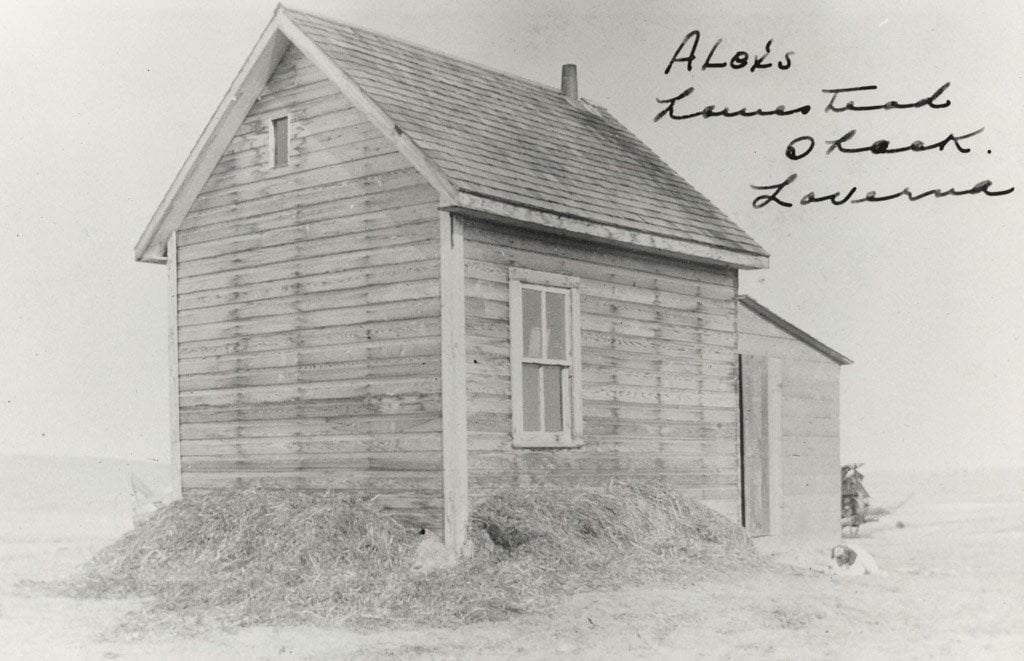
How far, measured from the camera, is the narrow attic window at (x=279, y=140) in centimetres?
1517

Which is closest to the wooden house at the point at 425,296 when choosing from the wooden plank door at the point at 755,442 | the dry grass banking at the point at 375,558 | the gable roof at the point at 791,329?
the wooden plank door at the point at 755,442

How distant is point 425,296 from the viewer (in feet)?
43.6

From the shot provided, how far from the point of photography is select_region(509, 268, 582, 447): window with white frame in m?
13.8

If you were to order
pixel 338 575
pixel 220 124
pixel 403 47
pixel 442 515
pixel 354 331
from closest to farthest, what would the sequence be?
pixel 338 575 → pixel 442 515 → pixel 354 331 → pixel 220 124 → pixel 403 47

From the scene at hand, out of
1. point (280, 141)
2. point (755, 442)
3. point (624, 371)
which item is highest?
point (280, 141)

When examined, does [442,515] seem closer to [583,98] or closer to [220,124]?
[220,124]

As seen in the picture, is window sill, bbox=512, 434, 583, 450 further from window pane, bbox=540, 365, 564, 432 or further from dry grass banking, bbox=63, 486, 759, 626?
dry grass banking, bbox=63, 486, 759, 626

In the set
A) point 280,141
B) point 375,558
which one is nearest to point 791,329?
point 280,141

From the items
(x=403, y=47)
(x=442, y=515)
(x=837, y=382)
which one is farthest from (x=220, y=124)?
(x=837, y=382)

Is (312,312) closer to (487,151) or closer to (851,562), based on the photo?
(487,151)

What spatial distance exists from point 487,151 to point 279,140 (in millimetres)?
2669

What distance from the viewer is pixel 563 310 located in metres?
14.8

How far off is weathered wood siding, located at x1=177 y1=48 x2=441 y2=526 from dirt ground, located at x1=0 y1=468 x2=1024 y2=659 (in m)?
2.66

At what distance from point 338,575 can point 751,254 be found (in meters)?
8.13
